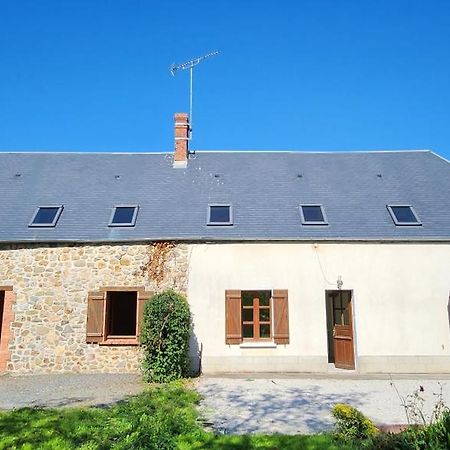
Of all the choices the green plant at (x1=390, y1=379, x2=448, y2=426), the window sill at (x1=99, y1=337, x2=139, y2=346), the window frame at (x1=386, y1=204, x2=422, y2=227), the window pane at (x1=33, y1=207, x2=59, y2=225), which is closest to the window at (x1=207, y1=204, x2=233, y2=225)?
the window sill at (x1=99, y1=337, x2=139, y2=346)

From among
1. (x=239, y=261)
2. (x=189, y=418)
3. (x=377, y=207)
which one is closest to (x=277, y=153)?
(x=377, y=207)

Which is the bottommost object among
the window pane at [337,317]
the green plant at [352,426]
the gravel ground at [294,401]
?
the gravel ground at [294,401]

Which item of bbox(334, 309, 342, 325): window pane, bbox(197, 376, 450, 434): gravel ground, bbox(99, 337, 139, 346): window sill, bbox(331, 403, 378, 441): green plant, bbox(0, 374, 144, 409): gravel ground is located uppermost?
bbox(334, 309, 342, 325): window pane

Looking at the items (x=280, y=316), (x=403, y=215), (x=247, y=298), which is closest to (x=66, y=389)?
(x=247, y=298)

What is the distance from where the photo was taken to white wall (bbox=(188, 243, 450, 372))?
10531mm

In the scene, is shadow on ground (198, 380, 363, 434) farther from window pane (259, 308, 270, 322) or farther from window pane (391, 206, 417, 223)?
window pane (391, 206, 417, 223)

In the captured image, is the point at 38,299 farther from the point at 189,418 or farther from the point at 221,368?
the point at 189,418

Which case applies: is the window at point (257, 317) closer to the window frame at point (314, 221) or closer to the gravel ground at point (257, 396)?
the gravel ground at point (257, 396)

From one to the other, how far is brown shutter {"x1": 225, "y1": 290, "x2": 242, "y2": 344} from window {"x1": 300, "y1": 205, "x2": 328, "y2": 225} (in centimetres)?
280

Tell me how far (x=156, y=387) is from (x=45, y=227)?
5474 mm

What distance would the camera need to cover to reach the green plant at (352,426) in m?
5.19

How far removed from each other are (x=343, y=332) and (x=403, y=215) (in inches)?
145

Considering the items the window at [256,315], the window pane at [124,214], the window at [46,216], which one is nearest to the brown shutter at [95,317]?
the window pane at [124,214]

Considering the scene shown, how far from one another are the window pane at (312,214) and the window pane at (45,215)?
702 centimetres
